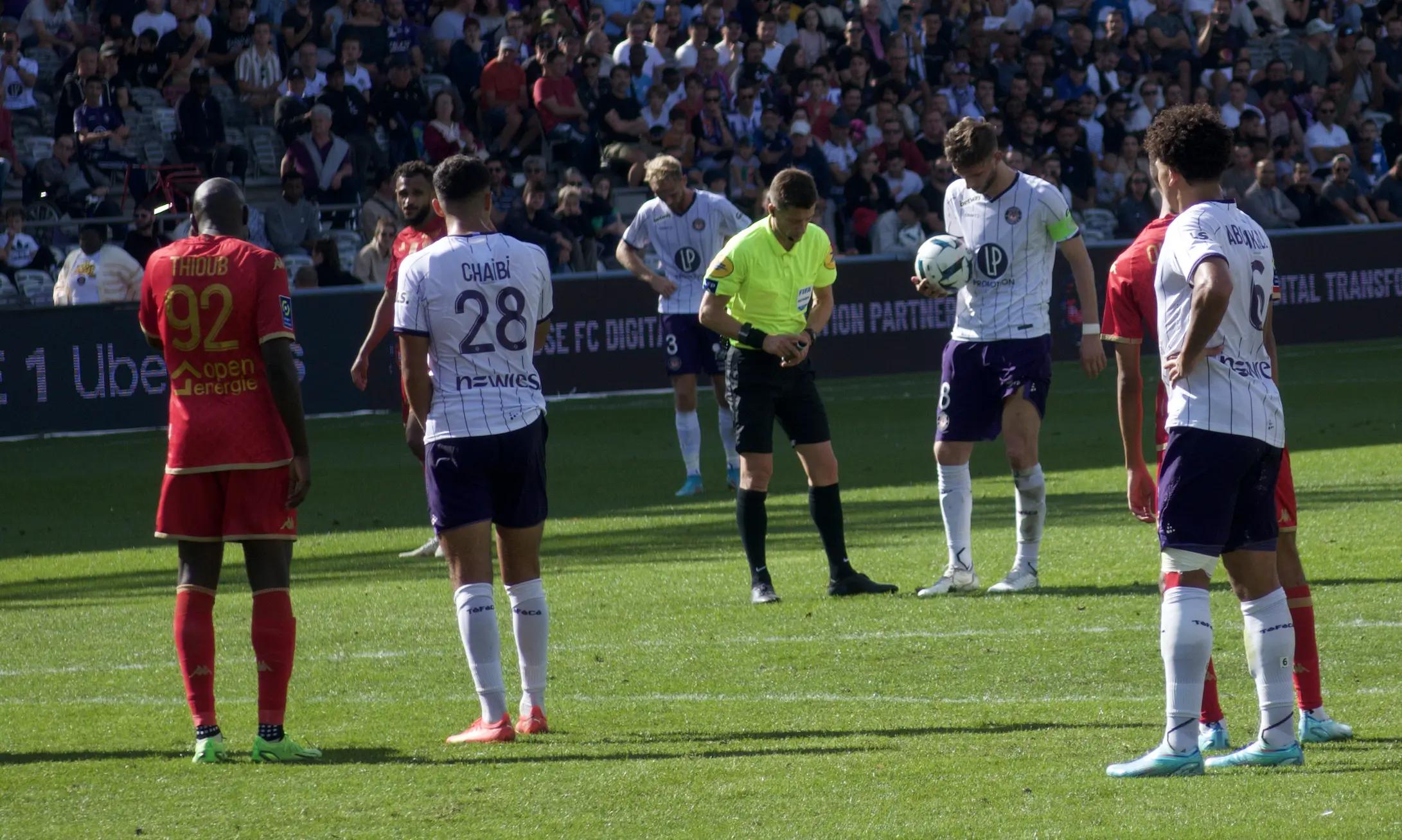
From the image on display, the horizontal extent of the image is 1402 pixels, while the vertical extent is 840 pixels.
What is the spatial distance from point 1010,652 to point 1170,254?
9.00ft

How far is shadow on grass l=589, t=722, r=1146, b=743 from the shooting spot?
643 centimetres

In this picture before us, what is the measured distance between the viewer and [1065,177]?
26.5m

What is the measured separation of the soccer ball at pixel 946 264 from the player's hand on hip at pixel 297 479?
149 inches

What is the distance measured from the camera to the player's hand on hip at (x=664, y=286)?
1361 centimetres

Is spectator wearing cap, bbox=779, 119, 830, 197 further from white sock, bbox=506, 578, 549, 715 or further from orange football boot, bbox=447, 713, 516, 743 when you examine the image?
orange football boot, bbox=447, 713, 516, 743

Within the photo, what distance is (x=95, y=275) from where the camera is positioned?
1884 cm

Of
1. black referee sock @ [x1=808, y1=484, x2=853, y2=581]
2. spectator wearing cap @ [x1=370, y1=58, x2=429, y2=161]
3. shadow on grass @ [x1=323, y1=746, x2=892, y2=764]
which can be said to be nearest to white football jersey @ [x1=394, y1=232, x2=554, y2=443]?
shadow on grass @ [x1=323, y1=746, x2=892, y2=764]

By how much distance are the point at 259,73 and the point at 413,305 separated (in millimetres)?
17497

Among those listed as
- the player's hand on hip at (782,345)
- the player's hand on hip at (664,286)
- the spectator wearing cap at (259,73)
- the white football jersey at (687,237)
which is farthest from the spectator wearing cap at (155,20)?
the player's hand on hip at (782,345)

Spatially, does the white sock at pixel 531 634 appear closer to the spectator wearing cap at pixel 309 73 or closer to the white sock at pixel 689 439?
the white sock at pixel 689 439

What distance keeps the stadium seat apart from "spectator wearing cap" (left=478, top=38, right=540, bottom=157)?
6101 mm

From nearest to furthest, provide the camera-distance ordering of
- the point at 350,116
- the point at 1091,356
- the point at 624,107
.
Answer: the point at 1091,356 < the point at 350,116 < the point at 624,107

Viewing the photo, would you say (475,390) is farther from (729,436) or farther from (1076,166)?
(1076,166)

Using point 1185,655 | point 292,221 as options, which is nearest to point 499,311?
point 1185,655
